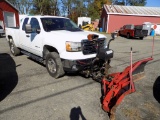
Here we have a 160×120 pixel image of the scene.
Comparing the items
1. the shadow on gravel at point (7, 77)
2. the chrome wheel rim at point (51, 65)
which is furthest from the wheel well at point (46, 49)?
the shadow on gravel at point (7, 77)

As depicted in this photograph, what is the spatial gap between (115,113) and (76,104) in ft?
3.11

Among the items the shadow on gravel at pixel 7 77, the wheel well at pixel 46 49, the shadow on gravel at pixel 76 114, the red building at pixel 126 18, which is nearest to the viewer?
the shadow on gravel at pixel 76 114

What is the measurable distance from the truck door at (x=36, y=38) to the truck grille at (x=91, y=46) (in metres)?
1.73

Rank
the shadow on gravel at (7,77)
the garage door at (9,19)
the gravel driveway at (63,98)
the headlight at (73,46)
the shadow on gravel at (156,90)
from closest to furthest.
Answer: the gravel driveway at (63,98), the shadow on gravel at (156,90), the shadow on gravel at (7,77), the headlight at (73,46), the garage door at (9,19)

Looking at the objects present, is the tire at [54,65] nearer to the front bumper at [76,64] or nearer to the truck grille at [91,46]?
the front bumper at [76,64]

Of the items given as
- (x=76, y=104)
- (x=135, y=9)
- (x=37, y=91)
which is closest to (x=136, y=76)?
(x=76, y=104)

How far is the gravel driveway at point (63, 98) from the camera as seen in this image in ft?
11.9

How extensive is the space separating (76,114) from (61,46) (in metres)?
2.17

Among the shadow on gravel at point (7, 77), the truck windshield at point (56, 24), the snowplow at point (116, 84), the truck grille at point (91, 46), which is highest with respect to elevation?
the truck windshield at point (56, 24)

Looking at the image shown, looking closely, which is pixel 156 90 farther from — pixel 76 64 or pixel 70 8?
pixel 70 8

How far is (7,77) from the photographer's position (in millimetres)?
5719

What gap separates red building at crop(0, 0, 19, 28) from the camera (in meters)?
24.3

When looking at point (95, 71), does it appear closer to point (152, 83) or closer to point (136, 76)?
point (136, 76)

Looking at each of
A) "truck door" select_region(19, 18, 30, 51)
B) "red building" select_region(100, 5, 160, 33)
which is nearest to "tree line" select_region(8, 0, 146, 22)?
"red building" select_region(100, 5, 160, 33)
